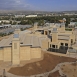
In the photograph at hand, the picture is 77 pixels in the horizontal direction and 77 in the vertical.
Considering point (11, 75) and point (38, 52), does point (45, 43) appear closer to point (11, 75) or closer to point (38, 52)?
point (38, 52)

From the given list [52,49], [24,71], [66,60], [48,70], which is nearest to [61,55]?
[66,60]

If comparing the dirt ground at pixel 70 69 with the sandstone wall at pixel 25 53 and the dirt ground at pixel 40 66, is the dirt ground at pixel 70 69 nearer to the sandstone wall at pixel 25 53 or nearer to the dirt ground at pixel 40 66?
the dirt ground at pixel 40 66

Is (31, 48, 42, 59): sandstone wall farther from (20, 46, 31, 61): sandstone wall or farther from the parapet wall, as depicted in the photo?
(20, 46, 31, 61): sandstone wall

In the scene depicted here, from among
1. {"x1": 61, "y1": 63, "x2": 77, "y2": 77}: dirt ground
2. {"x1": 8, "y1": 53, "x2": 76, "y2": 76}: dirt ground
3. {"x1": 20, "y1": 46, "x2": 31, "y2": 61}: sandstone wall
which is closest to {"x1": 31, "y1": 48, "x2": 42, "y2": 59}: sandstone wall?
{"x1": 20, "y1": 46, "x2": 31, "y2": 61}: sandstone wall

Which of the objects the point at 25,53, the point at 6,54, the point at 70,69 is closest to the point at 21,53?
the point at 25,53

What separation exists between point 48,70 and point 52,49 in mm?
12334

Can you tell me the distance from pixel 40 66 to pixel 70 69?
4570 mm

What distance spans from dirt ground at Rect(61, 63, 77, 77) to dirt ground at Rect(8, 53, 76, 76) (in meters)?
1.83

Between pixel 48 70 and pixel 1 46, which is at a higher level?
pixel 1 46

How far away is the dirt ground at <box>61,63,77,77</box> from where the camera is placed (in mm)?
23898

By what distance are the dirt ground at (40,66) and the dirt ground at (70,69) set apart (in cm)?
183

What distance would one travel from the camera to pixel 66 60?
2998 cm

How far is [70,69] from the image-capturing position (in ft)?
83.9

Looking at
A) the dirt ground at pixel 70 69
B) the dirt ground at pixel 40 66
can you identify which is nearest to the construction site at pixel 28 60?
the dirt ground at pixel 40 66
